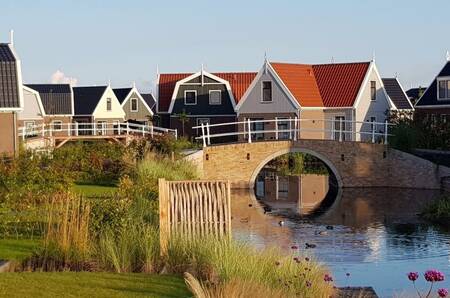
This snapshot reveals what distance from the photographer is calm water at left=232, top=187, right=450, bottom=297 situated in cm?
1769

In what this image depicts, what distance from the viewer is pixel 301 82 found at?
166ft

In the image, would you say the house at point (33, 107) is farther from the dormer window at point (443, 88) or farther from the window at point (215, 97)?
the dormer window at point (443, 88)

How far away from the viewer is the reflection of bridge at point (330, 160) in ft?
127

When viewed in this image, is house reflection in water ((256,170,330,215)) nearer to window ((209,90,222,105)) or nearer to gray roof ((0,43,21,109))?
window ((209,90,222,105))

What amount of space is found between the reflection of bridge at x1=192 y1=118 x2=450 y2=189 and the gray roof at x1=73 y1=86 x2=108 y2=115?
2739 cm

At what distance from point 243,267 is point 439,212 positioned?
59.2 feet

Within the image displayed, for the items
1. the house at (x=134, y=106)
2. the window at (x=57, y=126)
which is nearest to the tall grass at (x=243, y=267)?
the window at (x=57, y=126)

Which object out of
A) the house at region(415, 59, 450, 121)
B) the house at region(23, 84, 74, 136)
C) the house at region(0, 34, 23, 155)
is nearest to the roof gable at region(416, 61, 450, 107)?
the house at region(415, 59, 450, 121)

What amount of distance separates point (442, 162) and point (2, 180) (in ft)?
81.4

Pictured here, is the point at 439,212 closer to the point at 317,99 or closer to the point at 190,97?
the point at 317,99

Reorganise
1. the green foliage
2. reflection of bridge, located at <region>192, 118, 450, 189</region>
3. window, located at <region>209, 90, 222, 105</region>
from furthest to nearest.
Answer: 1. window, located at <region>209, 90, 222, 105</region>
2. reflection of bridge, located at <region>192, 118, 450, 189</region>
3. the green foliage

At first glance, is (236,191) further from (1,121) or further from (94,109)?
(94,109)

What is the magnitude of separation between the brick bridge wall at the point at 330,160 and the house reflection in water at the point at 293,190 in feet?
4.24

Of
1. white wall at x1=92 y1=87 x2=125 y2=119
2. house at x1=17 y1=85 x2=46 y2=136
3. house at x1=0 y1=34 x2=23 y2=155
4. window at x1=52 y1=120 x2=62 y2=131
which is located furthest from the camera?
white wall at x1=92 y1=87 x2=125 y2=119
